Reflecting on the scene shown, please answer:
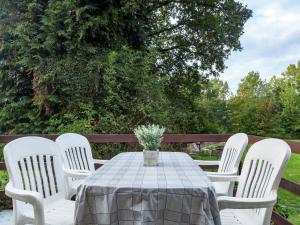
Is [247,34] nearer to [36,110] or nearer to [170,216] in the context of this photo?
[36,110]

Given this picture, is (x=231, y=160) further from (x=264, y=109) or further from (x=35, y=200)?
(x=264, y=109)

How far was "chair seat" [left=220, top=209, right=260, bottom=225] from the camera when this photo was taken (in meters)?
1.88

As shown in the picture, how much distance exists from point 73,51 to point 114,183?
5.32 metres

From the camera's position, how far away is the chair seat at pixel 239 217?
6.15 ft

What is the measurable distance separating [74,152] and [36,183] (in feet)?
2.30

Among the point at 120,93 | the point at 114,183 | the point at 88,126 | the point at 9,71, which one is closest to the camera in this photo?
the point at 114,183

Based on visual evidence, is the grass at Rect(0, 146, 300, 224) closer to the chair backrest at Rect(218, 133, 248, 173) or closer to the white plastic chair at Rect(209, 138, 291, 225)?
the chair backrest at Rect(218, 133, 248, 173)

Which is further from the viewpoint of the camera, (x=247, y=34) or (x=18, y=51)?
(x=247, y=34)

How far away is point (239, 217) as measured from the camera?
6.56 ft

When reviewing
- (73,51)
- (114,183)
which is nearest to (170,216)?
(114,183)

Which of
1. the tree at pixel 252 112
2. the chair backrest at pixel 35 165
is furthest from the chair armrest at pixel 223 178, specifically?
the tree at pixel 252 112

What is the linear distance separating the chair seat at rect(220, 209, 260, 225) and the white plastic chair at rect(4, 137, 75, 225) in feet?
3.03

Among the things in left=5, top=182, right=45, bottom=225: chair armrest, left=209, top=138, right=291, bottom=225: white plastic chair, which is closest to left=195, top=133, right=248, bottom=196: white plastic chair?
left=209, top=138, right=291, bottom=225: white plastic chair

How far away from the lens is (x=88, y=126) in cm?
598
